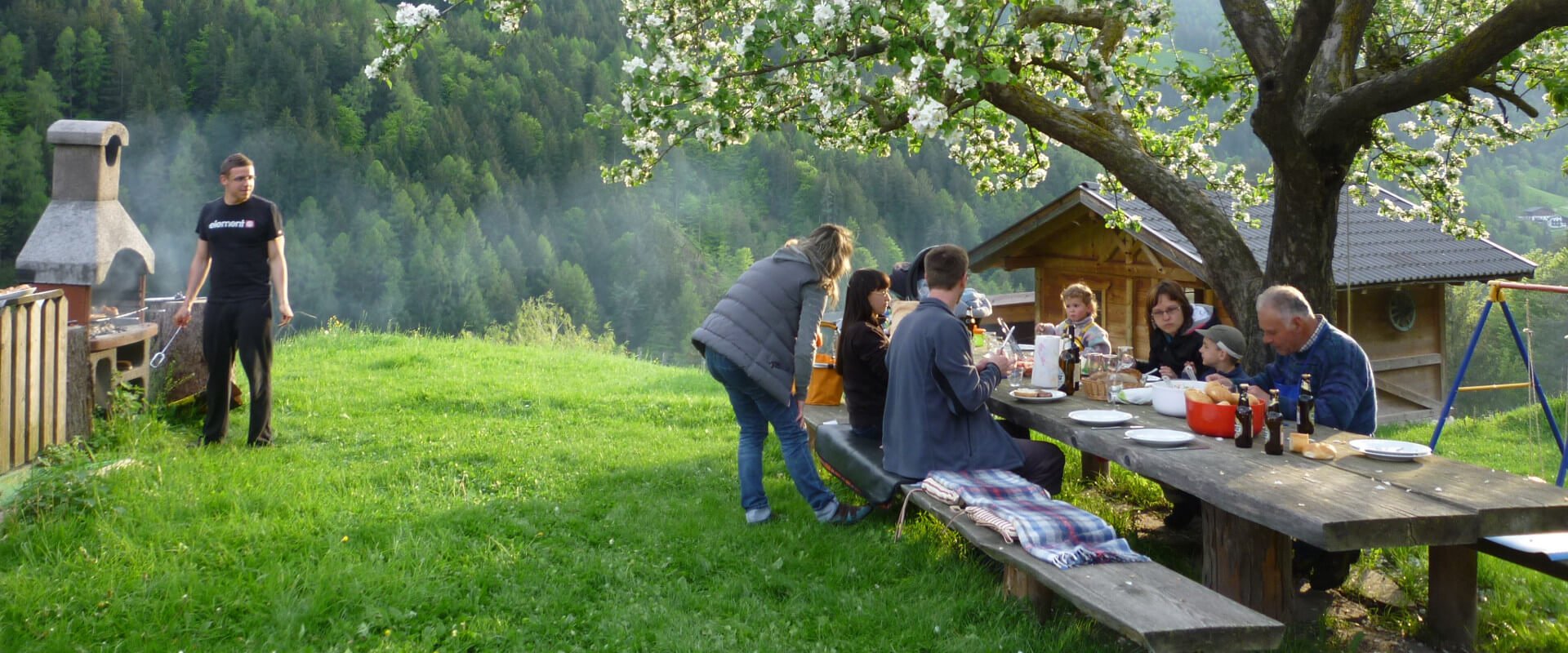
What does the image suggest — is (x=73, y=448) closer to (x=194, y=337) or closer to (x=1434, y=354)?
(x=194, y=337)

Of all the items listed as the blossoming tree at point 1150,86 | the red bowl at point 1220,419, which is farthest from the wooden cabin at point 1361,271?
the red bowl at point 1220,419

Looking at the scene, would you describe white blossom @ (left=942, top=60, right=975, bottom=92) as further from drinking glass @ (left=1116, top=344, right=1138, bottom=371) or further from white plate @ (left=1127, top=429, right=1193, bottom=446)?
white plate @ (left=1127, top=429, right=1193, bottom=446)

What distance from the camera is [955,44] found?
4977mm

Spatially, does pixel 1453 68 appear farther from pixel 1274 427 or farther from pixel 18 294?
pixel 18 294

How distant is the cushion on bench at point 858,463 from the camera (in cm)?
482

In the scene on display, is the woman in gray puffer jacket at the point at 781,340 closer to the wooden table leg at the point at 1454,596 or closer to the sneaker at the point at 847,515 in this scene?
the sneaker at the point at 847,515

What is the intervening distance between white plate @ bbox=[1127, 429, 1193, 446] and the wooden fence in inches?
196

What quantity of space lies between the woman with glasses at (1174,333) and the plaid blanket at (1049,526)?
1938 millimetres

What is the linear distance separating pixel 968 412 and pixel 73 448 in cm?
451

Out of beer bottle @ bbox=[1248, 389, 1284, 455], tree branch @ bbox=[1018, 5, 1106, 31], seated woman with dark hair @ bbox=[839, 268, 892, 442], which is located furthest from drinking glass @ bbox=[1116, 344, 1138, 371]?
tree branch @ bbox=[1018, 5, 1106, 31]

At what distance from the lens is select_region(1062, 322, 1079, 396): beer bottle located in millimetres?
5469

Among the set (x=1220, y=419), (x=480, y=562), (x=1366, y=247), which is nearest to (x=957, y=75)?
(x=1220, y=419)

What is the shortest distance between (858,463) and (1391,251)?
44.9 feet

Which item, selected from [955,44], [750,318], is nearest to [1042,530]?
[750,318]
